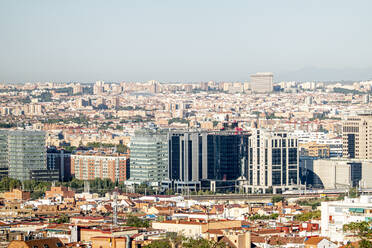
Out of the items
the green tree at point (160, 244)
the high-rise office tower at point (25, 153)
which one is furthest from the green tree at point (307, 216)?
the high-rise office tower at point (25, 153)

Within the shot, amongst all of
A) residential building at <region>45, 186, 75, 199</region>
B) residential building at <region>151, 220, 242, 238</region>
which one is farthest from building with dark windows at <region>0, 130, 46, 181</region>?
residential building at <region>151, 220, 242, 238</region>

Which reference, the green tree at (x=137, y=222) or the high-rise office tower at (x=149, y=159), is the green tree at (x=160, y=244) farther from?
the high-rise office tower at (x=149, y=159)

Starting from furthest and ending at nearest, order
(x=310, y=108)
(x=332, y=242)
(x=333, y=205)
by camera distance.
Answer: (x=310, y=108)
(x=333, y=205)
(x=332, y=242)

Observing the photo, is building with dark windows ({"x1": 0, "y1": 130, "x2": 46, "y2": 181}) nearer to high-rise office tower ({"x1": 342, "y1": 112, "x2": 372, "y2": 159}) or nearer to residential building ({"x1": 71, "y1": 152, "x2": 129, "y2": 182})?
residential building ({"x1": 71, "y1": 152, "x2": 129, "y2": 182})

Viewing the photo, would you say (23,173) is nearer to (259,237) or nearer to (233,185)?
(233,185)

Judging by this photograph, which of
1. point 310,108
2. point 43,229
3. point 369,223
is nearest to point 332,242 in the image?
point 369,223

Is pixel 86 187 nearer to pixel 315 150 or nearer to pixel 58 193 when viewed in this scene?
pixel 58 193
